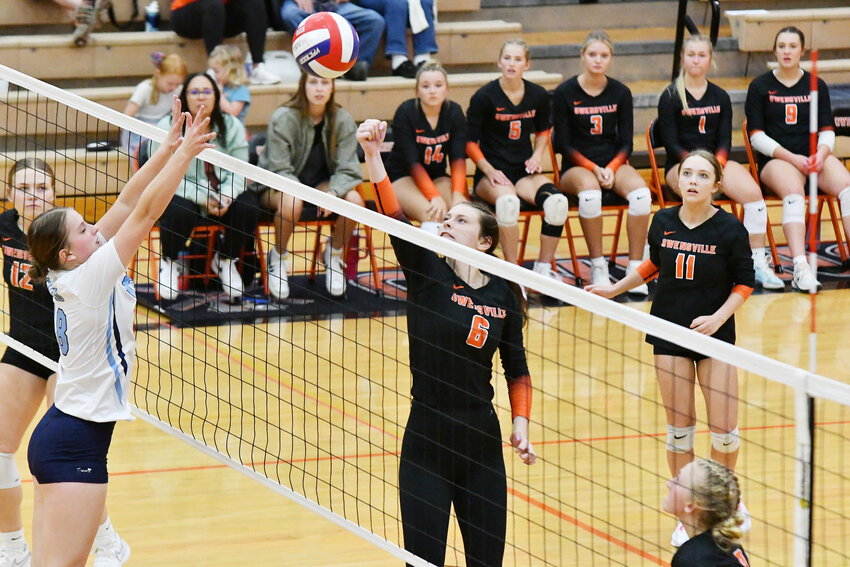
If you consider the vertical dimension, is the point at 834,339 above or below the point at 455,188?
below

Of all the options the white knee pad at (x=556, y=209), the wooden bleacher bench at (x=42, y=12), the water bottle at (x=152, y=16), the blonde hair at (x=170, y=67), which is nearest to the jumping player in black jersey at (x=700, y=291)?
the white knee pad at (x=556, y=209)

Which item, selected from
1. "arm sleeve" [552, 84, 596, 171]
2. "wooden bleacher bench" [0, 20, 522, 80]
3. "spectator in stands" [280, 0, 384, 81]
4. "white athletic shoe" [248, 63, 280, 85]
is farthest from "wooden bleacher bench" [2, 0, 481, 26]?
"arm sleeve" [552, 84, 596, 171]

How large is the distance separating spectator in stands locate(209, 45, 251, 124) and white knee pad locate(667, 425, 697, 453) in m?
5.48

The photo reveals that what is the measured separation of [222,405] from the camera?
7234 mm

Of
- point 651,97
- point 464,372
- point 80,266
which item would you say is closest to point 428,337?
point 464,372

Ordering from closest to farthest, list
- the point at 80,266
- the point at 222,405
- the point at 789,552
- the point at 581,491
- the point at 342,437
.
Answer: the point at 80,266
the point at 789,552
the point at 581,491
the point at 342,437
the point at 222,405

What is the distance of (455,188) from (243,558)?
4.31 meters

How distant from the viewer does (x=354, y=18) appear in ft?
36.8

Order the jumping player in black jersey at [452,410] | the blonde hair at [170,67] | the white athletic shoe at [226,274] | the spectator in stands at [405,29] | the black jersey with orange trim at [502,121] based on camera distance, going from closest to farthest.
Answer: the jumping player in black jersey at [452,410] → the white athletic shoe at [226,274] → the black jersey with orange trim at [502,121] → the blonde hair at [170,67] → the spectator in stands at [405,29]

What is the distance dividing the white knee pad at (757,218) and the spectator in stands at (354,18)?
4017 mm

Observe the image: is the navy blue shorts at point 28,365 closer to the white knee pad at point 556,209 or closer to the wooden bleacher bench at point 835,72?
the white knee pad at point 556,209

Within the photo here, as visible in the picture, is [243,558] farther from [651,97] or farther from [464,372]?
[651,97]

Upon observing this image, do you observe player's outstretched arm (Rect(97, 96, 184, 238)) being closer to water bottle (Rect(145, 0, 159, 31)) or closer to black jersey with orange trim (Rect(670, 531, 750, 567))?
black jersey with orange trim (Rect(670, 531, 750, 567))

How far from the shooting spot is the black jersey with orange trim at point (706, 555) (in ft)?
12.2
